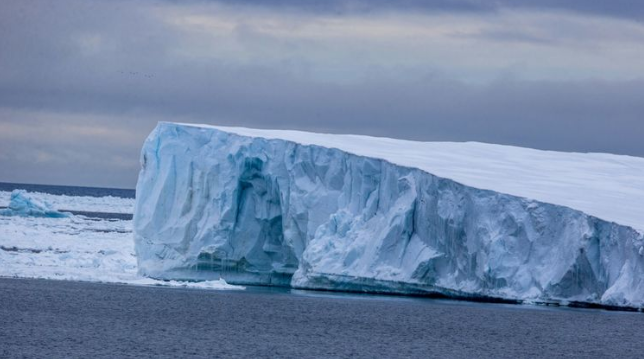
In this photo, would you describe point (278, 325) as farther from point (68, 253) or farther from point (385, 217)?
point (68, 253)

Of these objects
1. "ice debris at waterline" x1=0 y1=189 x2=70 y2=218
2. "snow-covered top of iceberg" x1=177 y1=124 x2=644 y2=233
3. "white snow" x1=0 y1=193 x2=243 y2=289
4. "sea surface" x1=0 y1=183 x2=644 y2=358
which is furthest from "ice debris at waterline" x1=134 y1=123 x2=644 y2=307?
"ice debris at waterline" x1=0 y1=189 x2=70 y2=218

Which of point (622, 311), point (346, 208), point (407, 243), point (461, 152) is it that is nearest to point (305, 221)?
point (346, 208)

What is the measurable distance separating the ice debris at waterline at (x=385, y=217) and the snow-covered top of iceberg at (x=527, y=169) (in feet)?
0.18

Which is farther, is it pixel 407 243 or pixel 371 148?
pixel 371 148

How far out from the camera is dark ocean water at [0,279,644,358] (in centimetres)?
1596

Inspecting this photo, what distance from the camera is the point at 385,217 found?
22.6 meters

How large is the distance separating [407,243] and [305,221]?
2.37 metres

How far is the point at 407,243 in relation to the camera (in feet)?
72.5

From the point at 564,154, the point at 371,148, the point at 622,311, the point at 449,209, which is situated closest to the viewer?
the point at 622,311

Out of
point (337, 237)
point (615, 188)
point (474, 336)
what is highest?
point (615, 188)

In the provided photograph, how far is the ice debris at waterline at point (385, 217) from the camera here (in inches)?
801

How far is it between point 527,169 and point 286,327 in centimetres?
819

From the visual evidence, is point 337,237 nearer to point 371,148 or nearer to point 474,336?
point 371,148

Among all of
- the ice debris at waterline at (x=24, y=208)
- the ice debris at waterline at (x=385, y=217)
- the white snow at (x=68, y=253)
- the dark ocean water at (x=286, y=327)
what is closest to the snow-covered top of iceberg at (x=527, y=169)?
the ice debris at waterline at (x=385, y=217)
